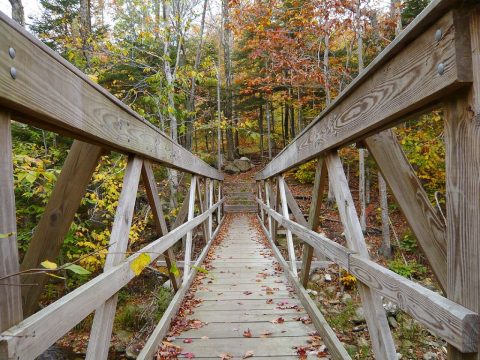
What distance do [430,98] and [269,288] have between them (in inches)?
144

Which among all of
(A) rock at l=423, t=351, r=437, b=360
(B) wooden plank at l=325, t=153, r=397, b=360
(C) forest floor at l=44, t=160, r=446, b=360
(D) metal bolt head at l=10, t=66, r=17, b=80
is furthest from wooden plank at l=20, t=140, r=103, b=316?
(A) rock at l=423, t=351, r=437, b=360

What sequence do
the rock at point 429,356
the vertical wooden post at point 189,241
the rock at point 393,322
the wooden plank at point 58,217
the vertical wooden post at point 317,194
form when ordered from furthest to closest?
1. the rock at point 393,322
2. the rock at point 429,356
3. the vertical wooden post at point 189,241
4. the vertical wooden post at point 317,194
5. the wooden plank at point 58,217

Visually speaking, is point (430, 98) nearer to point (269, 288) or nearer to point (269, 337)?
point (269, 337)

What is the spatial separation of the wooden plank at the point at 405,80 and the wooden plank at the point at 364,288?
0.93 feet

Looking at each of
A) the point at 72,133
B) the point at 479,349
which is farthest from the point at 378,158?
the point at 72,133

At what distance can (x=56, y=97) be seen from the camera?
1.26 metres

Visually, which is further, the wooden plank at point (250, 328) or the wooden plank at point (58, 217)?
the wooden plank at point (250, 328)

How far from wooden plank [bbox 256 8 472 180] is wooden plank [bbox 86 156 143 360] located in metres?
1.28

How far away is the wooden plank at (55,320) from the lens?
3.20 feet

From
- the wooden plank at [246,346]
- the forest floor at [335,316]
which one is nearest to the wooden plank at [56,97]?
the wooden plank at [246,346]

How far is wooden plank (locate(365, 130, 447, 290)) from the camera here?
1327mm

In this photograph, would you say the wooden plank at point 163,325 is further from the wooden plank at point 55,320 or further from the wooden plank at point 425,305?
the wooden plank at point 425,305

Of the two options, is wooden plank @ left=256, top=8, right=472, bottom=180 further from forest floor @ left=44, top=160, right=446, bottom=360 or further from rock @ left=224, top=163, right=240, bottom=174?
rock @ left=224, top=163, right=240, bottom=174

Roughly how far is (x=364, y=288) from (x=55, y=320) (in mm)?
1594
